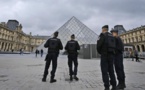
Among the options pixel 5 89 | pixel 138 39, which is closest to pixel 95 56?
pixel 5 89

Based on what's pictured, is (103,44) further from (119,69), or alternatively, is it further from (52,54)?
(52,54)

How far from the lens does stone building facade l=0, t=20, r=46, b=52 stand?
63306 millimetres

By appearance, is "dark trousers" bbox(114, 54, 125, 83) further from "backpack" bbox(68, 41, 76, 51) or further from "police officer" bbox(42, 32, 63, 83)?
"police officer" bbox(42, 32, 63, 83)

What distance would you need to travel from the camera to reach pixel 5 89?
331cm

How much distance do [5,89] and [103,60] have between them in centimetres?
250

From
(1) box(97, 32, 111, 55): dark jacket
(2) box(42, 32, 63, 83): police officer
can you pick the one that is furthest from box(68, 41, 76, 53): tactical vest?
(1) box(97, 32, 111, 55): dark jacket

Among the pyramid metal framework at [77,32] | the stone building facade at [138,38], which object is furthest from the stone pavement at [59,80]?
the stone building facade at [138,38]

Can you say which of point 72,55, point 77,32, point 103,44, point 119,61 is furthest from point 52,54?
point 77,32

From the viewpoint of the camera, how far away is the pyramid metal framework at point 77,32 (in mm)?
25266

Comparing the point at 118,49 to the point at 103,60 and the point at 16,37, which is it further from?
the point at 16,37

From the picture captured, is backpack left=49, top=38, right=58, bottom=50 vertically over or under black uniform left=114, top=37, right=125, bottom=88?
over

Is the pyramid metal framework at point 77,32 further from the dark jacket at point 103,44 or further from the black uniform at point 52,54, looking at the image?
the dark jacket at point 103,44

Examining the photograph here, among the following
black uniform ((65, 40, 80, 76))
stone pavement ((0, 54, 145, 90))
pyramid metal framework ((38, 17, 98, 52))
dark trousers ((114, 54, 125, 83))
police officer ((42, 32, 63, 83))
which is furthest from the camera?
pyramid metal framework ((38, 17, 98, 52))

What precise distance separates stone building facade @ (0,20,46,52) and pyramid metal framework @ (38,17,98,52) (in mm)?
32185
